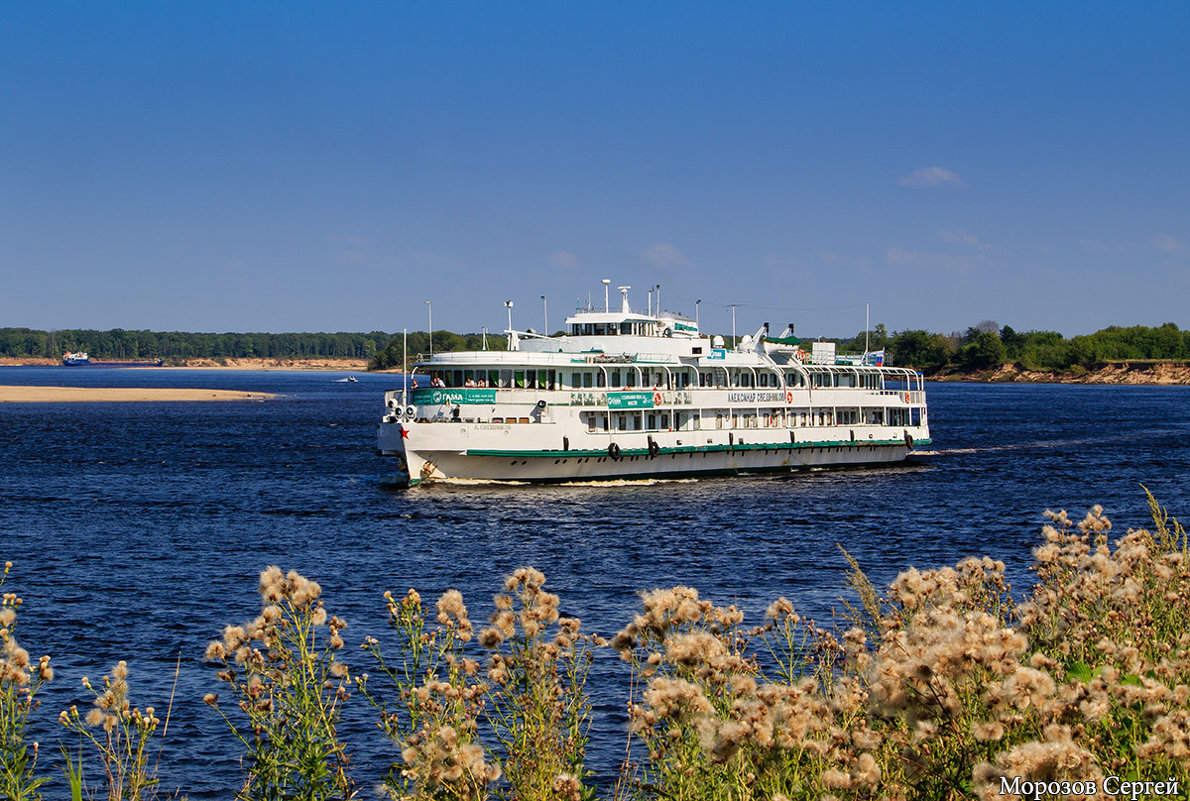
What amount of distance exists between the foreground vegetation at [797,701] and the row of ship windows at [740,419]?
4170cm

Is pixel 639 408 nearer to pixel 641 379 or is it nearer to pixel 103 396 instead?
pixel 641 379

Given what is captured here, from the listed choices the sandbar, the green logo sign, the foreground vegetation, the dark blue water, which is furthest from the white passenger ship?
the sandbar

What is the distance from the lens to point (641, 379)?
56031mm

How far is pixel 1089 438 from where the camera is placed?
88312mm

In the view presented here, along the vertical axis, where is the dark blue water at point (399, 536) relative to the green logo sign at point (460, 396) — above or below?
below

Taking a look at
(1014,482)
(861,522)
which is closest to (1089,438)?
(1014,482)

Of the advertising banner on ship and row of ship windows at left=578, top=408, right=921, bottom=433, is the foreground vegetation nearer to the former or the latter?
row of ship windows at left=578, top=408, right=921, bottom=433

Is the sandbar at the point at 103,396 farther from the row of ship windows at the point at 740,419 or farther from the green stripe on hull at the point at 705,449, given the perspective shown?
the green stripe on hull at the point at 705,449

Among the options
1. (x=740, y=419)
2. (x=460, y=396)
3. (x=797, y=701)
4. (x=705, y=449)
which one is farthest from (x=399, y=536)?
(x=797, y=701)

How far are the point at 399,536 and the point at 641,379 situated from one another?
1988 centimetres

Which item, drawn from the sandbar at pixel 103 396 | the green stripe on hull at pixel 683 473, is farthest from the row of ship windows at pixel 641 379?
the sandbar at pixel 103 396

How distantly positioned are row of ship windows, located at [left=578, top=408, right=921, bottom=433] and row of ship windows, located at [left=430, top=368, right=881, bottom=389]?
1.54 m

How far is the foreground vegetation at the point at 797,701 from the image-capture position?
19.4 ft

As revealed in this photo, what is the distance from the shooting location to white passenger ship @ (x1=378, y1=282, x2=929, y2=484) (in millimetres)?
50250
